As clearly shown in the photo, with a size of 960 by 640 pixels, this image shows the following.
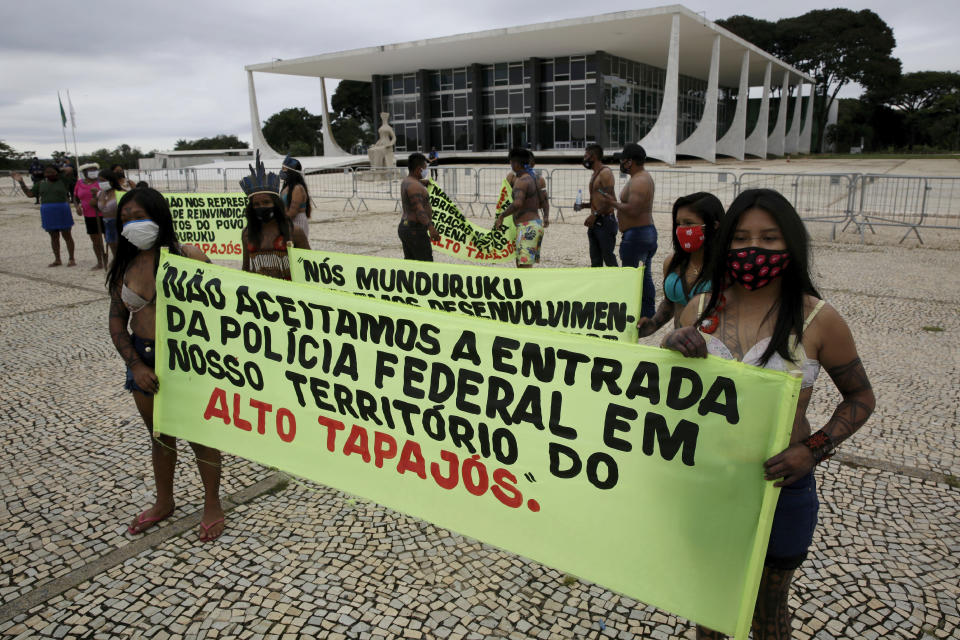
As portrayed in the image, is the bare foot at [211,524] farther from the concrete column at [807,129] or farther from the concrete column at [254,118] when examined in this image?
the concrete column at [807,129]

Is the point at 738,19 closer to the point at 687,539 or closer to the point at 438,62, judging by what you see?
the point at 438,62

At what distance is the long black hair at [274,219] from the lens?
4648 mm

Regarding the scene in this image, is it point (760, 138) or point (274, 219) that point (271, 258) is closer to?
point (274, 219)

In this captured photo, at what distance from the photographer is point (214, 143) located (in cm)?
8006

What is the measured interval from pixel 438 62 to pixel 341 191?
2353cm

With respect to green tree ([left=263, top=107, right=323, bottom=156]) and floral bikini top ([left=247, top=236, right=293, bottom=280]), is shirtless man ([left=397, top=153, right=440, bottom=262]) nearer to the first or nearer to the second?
floral bikini top ([left=247, top=236, right=293, bottom=280])

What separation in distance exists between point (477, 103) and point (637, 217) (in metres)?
42.1

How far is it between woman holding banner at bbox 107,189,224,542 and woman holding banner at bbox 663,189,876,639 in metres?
2.59

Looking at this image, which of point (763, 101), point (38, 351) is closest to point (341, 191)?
point (38, 351)

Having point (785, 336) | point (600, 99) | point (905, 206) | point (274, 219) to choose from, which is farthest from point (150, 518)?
point (600, 99)

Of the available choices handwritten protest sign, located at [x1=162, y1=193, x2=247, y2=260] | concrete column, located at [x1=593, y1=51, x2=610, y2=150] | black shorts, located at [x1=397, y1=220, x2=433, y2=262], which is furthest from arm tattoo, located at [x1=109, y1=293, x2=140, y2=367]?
concrete column, located at [x1=593, y1=51, x2=610, y2=150]

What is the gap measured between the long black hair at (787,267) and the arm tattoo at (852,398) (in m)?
0.18

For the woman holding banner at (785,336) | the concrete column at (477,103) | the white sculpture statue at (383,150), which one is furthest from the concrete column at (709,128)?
the woman holding banner at (785,336)

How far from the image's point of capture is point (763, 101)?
48.8 metres
